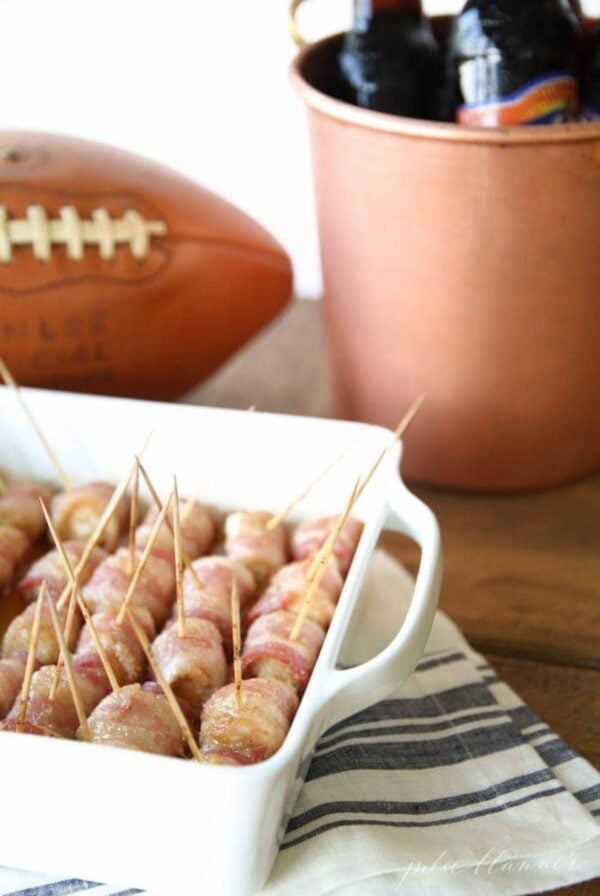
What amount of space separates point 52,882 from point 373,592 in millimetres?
312

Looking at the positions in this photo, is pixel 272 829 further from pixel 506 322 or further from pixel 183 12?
pixel 183 12

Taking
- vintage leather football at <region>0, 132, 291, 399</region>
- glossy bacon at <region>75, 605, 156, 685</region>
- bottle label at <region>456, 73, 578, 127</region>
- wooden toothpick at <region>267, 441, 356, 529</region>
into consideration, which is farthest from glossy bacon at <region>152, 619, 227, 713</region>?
bottle label at <region>456, 73, 578, 127</region>

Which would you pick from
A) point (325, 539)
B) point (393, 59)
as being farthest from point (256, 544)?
point (393, 59)

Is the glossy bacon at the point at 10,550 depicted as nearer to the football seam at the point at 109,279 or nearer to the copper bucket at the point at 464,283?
the football seam at the point at 109,279

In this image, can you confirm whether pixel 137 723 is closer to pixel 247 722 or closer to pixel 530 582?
pixel 247 722

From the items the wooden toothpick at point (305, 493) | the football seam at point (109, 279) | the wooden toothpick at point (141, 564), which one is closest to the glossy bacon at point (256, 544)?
the wooden toothpick at point (305, 493)

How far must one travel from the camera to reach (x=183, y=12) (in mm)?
1126

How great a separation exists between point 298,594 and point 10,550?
0.22 meters

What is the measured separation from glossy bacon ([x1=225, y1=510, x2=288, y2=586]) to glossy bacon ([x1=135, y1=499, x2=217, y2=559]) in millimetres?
18

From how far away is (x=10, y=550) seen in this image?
30.0 inches

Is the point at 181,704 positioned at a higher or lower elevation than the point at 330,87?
lower

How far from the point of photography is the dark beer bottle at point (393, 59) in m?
0.82

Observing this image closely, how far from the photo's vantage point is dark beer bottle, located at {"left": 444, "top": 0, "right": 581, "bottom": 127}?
759 mm

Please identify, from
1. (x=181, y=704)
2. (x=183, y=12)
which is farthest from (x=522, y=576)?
(x=183, y=12)
